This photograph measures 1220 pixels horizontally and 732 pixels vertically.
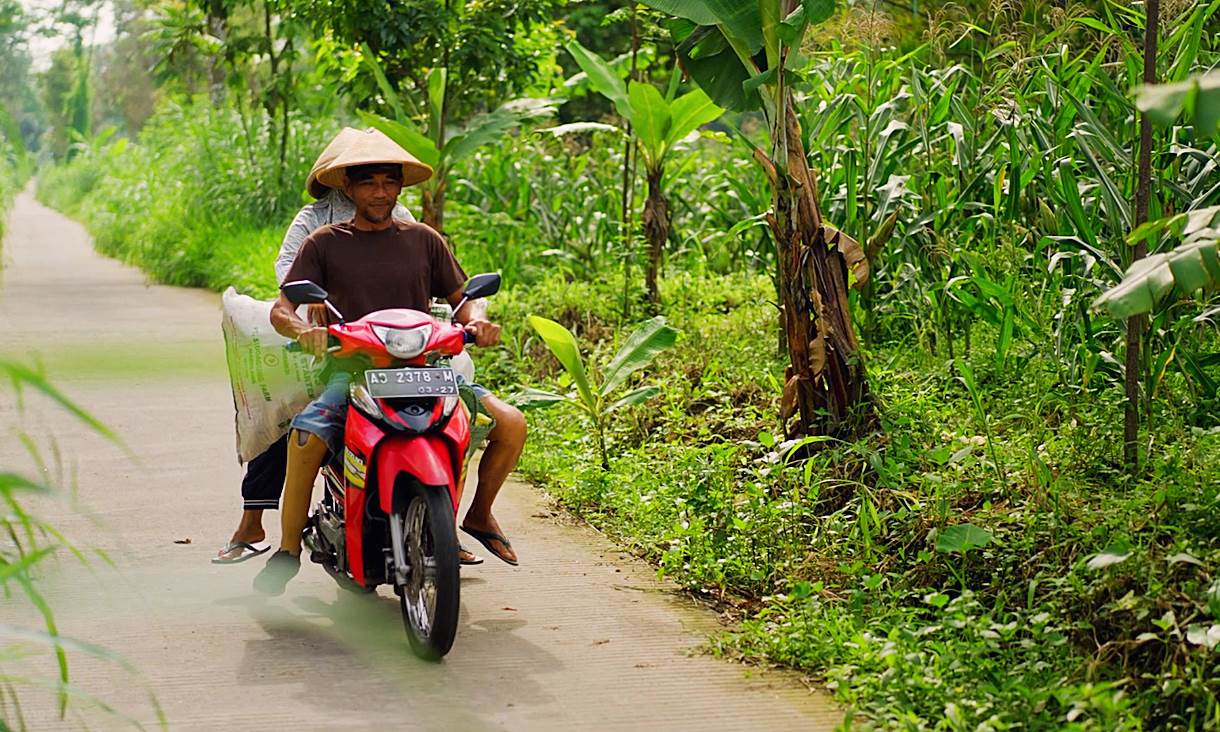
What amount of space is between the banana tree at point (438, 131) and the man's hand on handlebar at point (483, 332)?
527 cm

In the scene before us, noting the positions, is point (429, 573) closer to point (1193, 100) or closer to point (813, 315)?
point (813, 315)

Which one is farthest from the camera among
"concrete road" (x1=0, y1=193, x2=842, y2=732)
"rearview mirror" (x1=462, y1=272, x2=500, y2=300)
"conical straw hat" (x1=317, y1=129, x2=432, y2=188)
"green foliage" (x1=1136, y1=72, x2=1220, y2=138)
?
"conical straw hat" (x1=317, y1=129, x2=432, y2=188)

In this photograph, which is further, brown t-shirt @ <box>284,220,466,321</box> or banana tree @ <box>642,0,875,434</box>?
banana tree @ <box>642,0,875,434</box>

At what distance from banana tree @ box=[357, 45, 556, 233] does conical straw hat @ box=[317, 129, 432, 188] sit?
4.64m

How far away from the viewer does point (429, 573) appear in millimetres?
4965

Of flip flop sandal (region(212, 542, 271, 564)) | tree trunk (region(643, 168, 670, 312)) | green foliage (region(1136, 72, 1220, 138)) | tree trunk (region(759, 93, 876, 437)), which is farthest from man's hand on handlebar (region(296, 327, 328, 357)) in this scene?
tree trunk (region(643, 168, 670, 312))

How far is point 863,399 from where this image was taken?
6.48 metres

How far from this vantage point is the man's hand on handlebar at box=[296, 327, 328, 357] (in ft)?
16.8

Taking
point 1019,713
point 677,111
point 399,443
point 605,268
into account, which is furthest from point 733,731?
point 605,268

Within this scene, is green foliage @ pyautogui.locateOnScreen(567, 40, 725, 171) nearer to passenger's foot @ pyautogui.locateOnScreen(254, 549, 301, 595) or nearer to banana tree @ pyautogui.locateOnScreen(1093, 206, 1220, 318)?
passenger's foot @ pyautogui.locateOnScreen(254, 549, 301, 595)

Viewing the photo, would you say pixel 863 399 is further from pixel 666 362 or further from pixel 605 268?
pixel 605 268

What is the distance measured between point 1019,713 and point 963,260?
132 inches

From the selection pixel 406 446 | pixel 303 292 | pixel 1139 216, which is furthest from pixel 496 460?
pixel 1139 216

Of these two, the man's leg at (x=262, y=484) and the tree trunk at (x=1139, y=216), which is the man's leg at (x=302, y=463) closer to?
the man's leg at (x=262, y=484)
